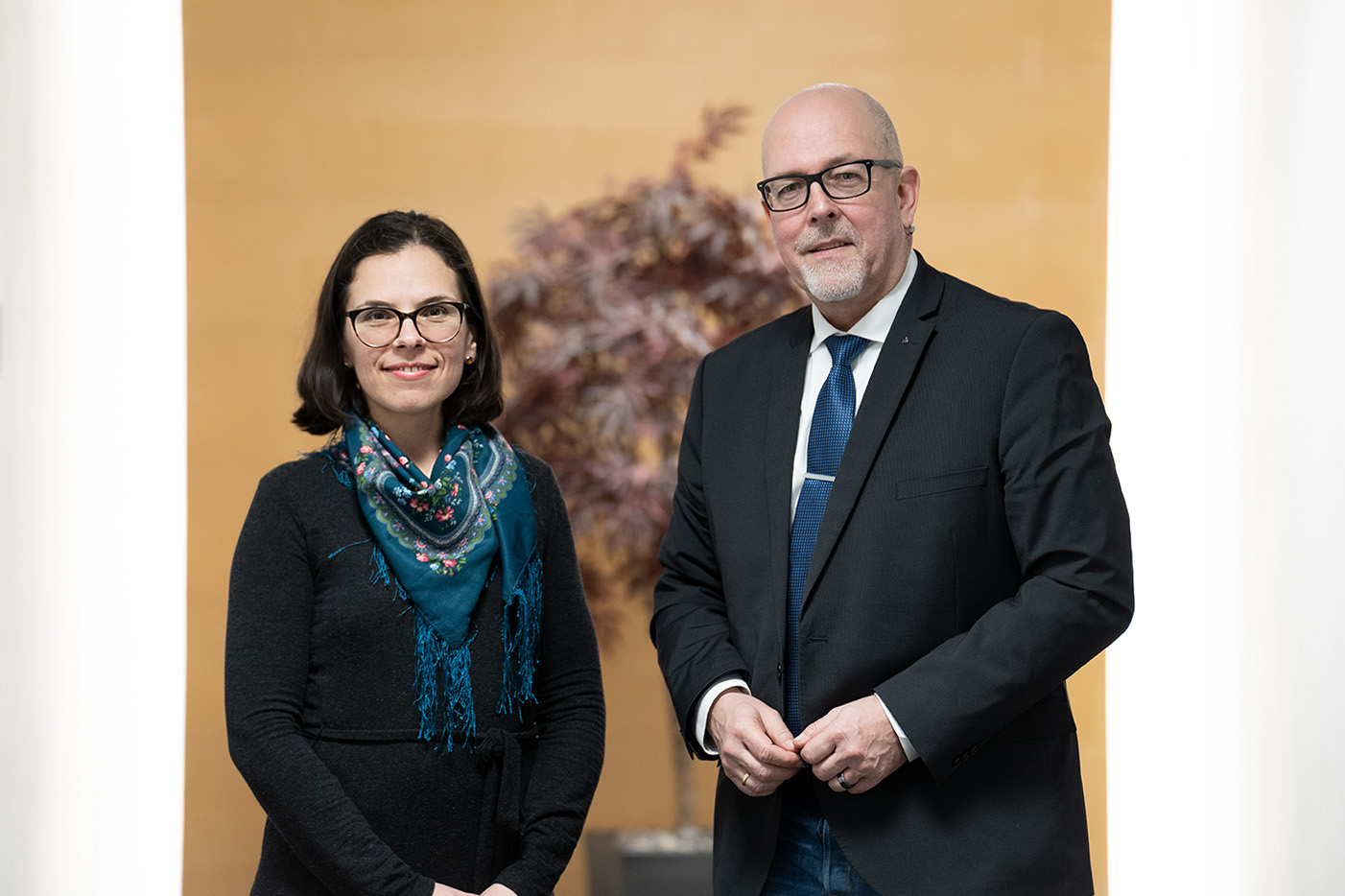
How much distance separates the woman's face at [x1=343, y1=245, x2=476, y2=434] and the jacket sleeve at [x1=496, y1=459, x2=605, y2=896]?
Answer: 9.6 inches

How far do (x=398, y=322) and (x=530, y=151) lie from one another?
83.5 inches

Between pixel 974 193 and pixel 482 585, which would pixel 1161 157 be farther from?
pixel 482 585

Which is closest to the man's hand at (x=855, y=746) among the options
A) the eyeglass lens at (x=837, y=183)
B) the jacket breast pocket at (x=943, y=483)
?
the jacket breast pocket at (x=943, y=483)

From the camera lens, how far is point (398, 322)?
1.71m

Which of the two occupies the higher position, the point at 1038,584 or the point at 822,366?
the point at 822,366

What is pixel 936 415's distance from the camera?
1.58 meters

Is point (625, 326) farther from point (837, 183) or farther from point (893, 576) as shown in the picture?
point (893, 576)

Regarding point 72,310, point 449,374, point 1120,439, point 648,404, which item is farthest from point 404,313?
point 1120,439

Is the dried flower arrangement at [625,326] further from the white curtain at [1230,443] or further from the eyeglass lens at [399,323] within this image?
the eyeglass lens at [399,323]

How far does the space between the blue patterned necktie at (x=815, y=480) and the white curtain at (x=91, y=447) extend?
2.10 meters

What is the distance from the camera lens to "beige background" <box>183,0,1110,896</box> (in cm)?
360

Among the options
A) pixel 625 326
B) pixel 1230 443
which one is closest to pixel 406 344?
pixel 625 326

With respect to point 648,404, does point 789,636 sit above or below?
below

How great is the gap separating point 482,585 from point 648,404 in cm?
143
